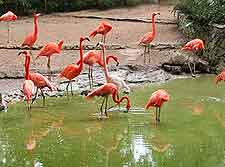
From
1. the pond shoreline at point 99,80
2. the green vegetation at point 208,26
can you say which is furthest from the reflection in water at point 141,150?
the green vegetation at point 208,26

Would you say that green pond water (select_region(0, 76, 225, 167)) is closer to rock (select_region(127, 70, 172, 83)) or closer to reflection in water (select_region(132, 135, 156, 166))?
reflection in water (select_region(132, 135, 156, 166))

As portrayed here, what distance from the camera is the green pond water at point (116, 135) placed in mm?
6441

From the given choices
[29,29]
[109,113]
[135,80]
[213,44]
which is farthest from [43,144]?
[29,29]

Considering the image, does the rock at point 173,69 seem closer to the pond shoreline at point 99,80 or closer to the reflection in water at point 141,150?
the pond shoreline at point 99,80

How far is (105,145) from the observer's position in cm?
700

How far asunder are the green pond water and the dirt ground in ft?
8.13

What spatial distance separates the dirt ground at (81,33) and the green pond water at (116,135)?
248 cm

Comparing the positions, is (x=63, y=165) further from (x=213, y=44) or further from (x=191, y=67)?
(x=213, y=44)

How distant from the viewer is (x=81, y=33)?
569 inches

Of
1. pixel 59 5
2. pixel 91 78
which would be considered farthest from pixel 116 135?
pixel 59 5

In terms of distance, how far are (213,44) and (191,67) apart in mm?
897

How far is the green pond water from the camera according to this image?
644 cm

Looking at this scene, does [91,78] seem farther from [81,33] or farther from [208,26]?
[81,33]

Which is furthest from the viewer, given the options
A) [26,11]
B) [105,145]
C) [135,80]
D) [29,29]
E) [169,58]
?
[26,11]
